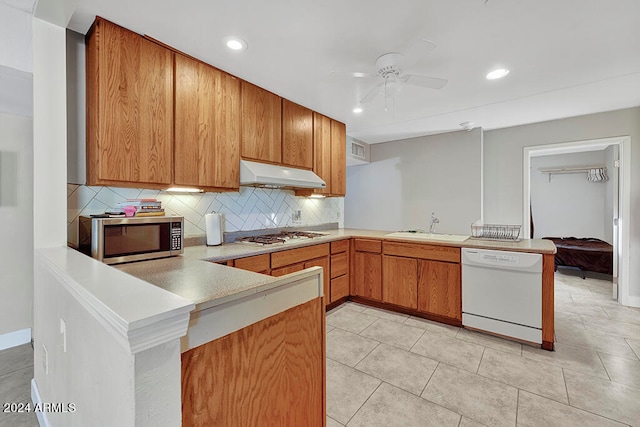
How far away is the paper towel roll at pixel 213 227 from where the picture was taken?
2.43 meters

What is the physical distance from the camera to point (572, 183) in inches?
227

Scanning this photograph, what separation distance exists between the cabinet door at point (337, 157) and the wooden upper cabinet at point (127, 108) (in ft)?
7.02

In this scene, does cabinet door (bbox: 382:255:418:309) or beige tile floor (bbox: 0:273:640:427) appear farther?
cabinet door (bbox: 382:255:418:309)

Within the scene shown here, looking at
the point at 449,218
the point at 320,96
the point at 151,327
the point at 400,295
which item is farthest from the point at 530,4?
the point at 449,218

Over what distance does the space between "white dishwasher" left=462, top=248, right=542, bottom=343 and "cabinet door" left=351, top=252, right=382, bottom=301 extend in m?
0.91

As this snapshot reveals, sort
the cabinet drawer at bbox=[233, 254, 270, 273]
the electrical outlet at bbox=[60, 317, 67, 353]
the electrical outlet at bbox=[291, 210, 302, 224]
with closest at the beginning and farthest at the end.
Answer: the electrical outlet at bbox=[60, 317, 67, 353] → the cabinet drawer at bbox=[233, 254, 270, 273] → the electrical outlet at bbox=[291, 210, 302, 224]

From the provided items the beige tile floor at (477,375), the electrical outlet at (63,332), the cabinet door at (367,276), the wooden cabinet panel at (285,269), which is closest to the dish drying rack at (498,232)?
the beige tile floor at (477,375)

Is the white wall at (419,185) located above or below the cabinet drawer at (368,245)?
above

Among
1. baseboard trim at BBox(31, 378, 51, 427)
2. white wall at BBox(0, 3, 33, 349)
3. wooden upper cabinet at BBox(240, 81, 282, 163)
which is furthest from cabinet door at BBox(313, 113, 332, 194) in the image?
baseboard trim at BBox(31, 378, 51, 427)

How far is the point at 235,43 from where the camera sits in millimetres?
1938

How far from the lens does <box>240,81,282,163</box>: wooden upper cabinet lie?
2.54m

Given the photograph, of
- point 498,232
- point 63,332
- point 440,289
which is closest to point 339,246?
point 440,289

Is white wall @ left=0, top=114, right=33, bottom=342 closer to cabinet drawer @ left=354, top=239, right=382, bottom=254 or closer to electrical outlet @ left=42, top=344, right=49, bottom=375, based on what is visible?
electrical outlet @ left=42, top=344, right=49, bottom=375

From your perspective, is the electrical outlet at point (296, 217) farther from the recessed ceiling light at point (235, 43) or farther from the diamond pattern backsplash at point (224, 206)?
the recessed ceiling light at point (235, 43)
